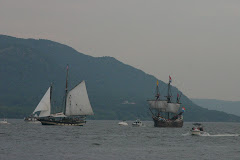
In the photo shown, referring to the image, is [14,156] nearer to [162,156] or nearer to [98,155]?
[98,155]

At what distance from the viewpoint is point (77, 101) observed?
639 feet

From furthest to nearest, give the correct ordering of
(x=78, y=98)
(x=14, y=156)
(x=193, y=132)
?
(x=78, y=98)
(x=193, y=132)
(x=14, y=156)

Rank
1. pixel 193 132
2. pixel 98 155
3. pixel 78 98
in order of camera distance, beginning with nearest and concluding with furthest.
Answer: pixel 98 155
pixel 193 132
pixel 78 98

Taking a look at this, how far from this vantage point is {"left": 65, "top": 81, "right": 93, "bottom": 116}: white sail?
194000mm

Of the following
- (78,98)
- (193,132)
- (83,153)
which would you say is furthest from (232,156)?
(78,98)

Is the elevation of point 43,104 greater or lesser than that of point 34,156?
greater

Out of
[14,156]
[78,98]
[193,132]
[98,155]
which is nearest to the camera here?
[14,156]

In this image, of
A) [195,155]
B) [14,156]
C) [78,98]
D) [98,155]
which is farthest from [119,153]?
[78,98]

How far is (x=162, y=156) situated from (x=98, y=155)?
35.9 feet

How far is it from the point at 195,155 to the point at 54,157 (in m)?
25.3

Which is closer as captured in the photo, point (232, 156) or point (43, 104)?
point (232, 156)

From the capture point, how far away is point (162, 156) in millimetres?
78562

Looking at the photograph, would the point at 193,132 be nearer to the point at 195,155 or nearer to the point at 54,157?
the point at 195,155

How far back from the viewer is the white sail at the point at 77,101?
19400 centimetres
